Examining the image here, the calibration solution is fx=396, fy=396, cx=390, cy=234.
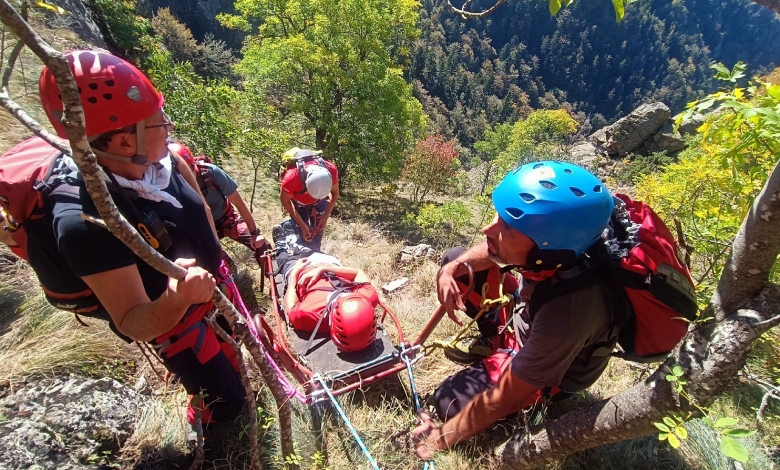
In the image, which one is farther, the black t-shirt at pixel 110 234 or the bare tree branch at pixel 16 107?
the black t-shirt at pixel 110 234

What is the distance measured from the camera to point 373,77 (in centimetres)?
1296

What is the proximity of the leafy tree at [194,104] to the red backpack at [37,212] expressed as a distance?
4232mm

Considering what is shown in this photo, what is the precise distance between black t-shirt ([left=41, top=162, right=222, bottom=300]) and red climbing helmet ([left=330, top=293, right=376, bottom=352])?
1.15 metres

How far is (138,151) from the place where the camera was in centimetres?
189

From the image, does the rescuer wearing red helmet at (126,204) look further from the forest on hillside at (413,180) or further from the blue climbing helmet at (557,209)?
the blue climbing helmet at (557,209)

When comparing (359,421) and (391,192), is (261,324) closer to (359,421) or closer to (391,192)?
(359,421)

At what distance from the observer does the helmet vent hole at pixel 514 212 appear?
6.63 feet

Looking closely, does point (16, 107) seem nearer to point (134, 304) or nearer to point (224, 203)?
point (134, 304)

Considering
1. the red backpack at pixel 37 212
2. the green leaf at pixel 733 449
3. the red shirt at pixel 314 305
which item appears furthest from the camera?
the red shirt at pixel 314 305

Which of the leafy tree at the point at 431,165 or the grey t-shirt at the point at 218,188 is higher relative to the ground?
the grey t-shirt at the point at 218,188

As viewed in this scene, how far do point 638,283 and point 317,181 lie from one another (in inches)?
126

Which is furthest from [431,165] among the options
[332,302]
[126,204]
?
[126,204]

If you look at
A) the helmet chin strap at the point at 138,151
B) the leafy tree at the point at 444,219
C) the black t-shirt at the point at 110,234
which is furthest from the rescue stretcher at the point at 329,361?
the leafy tree at the point at 444,219

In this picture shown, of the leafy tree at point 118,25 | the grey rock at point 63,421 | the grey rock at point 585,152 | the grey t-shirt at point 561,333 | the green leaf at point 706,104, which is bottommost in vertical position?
the grey rock at point 585,152
